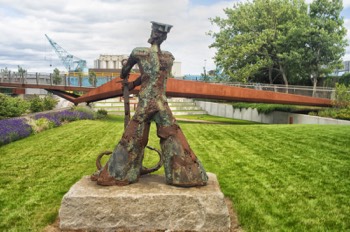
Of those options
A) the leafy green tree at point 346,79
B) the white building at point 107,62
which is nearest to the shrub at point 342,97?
the leafy green tree at point 346,79

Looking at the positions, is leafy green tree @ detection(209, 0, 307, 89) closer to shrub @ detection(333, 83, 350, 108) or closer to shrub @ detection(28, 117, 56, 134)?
shrub @ detection(333, 83, 350, 108)

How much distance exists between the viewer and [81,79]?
27.3 metres

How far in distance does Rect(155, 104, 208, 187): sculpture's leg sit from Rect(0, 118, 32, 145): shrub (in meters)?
9.04

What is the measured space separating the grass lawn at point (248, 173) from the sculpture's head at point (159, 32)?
9.87ft

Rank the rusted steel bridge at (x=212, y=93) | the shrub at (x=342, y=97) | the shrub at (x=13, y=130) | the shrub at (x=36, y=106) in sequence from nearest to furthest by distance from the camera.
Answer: the shrub at (x=13, y=130)
the rusted steel bridge at (x=212, y=93)
the shrub at (x=342, y=97)
the shrub at (x=36, y=106)

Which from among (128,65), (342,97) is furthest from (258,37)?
(128,65)

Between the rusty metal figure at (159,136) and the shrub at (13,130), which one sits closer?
the rusty metal figure at (159,136)

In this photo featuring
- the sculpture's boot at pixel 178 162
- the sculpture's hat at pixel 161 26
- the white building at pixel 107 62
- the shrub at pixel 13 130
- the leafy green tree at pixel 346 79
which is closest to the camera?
the sculpture's boot at pixel 178 162

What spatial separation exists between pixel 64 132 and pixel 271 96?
12.4m

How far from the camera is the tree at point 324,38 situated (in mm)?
29266

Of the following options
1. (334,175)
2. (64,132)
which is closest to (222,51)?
(64,132)

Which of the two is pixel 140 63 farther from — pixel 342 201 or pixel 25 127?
pixel 25 127

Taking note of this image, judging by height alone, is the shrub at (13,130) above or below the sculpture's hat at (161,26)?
below

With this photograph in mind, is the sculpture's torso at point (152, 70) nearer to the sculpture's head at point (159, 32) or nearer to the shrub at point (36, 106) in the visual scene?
the sculpture's head at point (159, 32)
